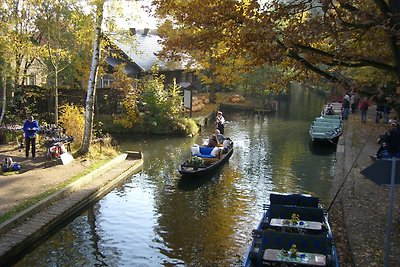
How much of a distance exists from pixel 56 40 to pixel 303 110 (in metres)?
29.9

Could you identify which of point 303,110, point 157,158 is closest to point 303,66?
point 157,158

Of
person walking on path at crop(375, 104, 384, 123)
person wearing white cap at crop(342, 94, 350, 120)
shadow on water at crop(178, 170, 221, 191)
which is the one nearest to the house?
person wearing white cap at crop(342, 94, 350, 120)

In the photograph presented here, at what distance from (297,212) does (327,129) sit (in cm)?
1762

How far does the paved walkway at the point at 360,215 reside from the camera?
1047 centimetres

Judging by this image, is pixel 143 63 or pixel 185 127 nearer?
pixel 185 127

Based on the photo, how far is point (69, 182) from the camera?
1563cm

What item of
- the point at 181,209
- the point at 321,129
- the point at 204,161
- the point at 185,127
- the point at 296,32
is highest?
the point at 296,32

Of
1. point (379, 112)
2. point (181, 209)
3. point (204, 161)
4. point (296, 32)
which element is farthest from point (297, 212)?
point (379, 112)

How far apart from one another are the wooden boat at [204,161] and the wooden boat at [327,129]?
7365 mm

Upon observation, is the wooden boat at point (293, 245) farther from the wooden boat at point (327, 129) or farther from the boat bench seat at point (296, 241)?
the wooden boat at point (327, 129)

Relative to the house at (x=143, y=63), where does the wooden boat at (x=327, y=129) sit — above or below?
below

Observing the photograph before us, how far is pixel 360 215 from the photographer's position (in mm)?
13141

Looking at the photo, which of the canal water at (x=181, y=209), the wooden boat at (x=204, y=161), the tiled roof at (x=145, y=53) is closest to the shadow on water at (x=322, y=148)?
the canal water at (x=181, y=209)

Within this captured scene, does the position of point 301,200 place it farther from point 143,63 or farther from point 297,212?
point 143,63
